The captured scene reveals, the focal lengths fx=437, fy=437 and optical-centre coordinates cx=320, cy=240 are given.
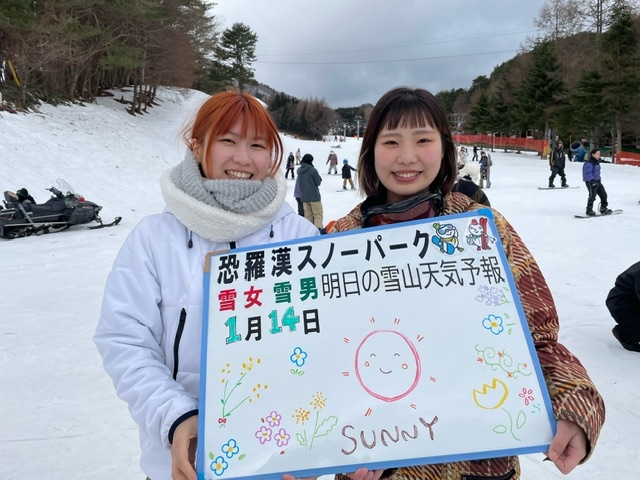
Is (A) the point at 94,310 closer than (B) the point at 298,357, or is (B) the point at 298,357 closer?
(B) the point at 298,357

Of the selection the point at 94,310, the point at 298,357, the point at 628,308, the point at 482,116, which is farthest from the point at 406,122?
the point at 482,116

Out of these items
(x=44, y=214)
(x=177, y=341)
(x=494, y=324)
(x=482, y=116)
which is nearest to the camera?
(x=494, y=324)

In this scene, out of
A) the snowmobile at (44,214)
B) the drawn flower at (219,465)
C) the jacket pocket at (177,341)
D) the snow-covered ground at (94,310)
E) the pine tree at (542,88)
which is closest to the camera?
the drawn flower at (219,465)

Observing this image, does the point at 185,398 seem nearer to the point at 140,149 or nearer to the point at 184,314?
the point at 184,314

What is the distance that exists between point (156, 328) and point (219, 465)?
438 millimetres

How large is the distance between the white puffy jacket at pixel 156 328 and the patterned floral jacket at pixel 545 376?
2.03 ft

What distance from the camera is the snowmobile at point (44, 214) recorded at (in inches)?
346

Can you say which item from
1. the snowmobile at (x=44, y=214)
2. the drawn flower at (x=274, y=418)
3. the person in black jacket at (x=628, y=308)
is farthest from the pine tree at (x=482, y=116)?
the drawn flower at (x=274, y=418)

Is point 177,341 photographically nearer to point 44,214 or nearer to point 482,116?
point 44,214

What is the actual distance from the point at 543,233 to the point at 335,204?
6356mm

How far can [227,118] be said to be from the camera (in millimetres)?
1439

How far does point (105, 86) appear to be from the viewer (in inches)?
1155

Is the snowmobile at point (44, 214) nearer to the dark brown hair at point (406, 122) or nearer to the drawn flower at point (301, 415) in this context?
the dark brown hair at point (406, 122)

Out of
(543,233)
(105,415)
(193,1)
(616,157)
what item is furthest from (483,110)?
(105,415)
